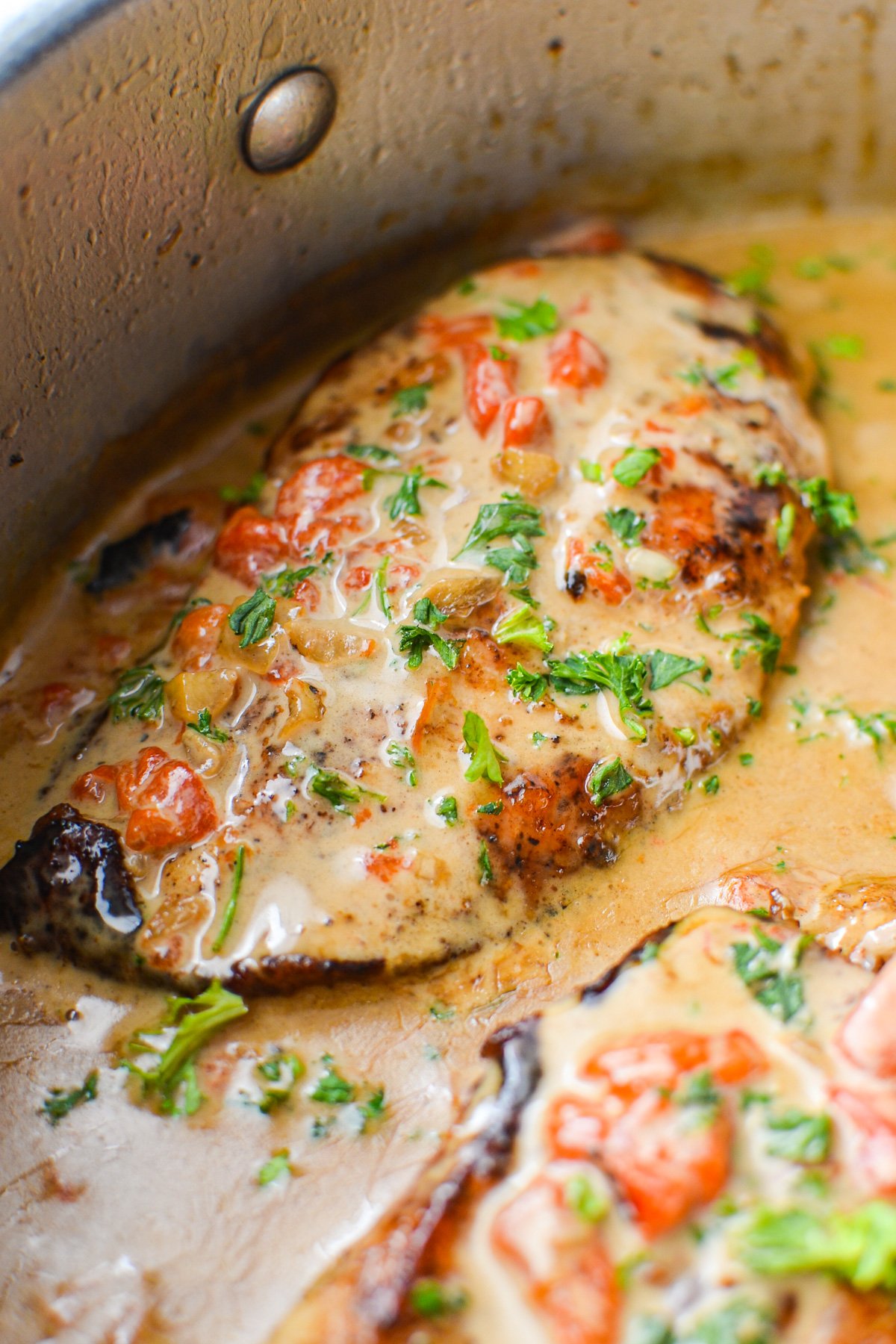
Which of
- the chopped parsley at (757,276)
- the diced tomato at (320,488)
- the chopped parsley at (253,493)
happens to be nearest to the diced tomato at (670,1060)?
the diced tomato at (320,488)

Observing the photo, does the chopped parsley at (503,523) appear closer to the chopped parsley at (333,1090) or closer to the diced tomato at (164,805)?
the diced tomato at (164,805)

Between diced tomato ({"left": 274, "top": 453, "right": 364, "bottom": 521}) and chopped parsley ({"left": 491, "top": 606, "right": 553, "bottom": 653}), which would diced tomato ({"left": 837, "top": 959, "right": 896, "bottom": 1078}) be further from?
diced tomato ({"left": 274, "top": 453, "right": 364, "bottom": 521})

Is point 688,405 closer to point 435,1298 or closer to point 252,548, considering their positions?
point 252,548

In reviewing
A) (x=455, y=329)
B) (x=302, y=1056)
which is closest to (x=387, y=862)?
(x=302, y=1056)

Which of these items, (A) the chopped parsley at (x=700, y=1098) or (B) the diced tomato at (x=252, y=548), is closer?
(A) the chopped parsley at (x=700, y=1098)

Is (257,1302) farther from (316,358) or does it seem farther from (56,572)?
(316,358)
